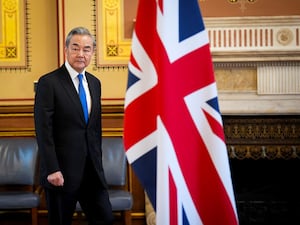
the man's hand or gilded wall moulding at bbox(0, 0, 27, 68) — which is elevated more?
gilded wall moulding at bbox(0, 0, 27, 68)

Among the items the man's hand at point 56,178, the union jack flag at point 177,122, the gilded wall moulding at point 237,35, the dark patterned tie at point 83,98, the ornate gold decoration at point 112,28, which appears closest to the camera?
the union jack flag at point 177,122

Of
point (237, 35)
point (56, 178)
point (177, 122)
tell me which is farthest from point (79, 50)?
point (237, 35)

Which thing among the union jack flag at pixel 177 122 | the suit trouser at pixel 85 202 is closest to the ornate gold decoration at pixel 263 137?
the suit trouser at pixel 85 202

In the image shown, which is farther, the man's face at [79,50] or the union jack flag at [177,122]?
the man's face at [79,50]

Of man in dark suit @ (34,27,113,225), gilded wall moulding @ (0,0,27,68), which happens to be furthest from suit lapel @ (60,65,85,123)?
gilded wall moulding @ (0,0,27,68)

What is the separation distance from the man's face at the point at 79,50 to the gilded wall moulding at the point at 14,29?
62.8 inches

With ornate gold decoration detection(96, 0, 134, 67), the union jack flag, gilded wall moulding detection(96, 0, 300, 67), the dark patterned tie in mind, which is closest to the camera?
the union jack flag

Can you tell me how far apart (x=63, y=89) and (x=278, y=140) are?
1.90 meters

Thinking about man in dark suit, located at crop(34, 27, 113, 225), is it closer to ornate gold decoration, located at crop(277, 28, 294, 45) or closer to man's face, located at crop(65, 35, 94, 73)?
man's face, located at crop(65, 35, 94, 73)

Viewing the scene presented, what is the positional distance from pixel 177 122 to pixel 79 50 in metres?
0.89

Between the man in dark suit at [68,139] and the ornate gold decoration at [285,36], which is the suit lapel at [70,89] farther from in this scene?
the ornate gold decoration at [285,36]

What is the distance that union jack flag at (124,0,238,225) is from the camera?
1.39 m

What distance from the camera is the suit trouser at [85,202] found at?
2.14m

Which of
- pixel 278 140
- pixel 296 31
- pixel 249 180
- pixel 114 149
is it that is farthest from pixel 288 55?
pixel 114 149
